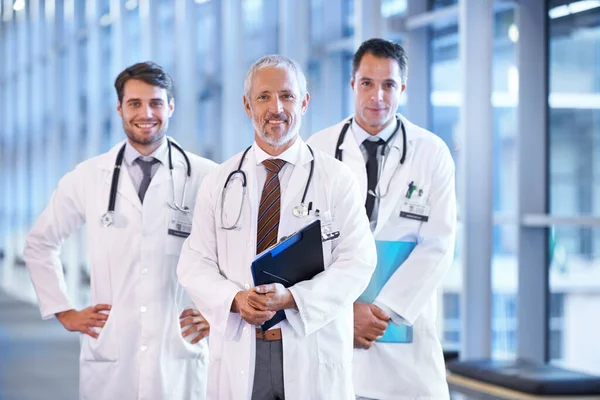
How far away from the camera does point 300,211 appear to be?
2.57 meters

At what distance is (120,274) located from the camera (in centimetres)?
326

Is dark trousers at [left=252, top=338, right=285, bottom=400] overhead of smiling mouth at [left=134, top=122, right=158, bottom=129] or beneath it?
beneath

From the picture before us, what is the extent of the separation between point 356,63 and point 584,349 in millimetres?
2367

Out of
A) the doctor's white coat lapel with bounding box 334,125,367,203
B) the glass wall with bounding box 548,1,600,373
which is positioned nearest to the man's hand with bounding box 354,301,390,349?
the doctor's white coat lapel with bounding box 334,125,367,203

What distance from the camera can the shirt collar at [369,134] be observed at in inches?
121

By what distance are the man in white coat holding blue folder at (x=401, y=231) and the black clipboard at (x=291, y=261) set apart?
1.55 feet

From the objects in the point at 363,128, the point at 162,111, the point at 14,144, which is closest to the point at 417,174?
the point at 363,128

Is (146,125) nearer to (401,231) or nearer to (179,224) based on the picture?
(179,224)

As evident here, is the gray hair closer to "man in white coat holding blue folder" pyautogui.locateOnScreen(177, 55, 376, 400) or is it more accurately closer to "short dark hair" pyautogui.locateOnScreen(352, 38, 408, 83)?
"man in white coat holding blue folder" pyautogui.locateOnScreen(177, 55, 376, 400)

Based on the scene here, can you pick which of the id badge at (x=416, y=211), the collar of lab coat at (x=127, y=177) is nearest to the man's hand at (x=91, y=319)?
the collar of lab coat at (x=127, y=177)

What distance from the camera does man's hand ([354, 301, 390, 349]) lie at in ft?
9.56

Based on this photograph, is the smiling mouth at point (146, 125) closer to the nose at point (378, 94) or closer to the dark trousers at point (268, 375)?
the nose at point (378, 94)

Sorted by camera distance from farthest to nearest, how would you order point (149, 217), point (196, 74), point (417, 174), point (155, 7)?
point (155, 7)
point (196, 74)
point (149, 217)
point (417, 174)

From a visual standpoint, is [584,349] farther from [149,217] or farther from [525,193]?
[149,217]
